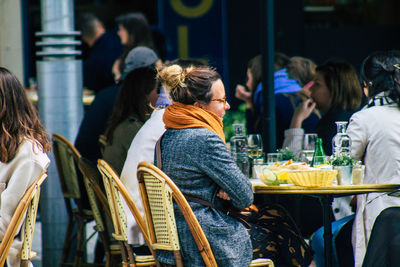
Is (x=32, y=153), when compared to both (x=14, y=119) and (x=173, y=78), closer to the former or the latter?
(x=14, y=119)

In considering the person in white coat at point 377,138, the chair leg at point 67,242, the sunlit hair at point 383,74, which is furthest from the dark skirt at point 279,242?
the chair leg at point 67,242

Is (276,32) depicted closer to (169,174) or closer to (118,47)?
(118,47)

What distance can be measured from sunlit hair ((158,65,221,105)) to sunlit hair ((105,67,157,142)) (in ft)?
3.83

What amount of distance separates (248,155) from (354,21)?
493 centimetres

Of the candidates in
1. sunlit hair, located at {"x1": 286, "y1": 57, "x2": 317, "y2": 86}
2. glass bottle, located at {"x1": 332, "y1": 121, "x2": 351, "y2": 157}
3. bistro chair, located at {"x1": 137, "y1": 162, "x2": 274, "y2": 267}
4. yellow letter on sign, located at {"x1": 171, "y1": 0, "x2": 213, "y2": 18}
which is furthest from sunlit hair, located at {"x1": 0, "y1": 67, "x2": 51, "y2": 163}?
yellow letter on sign, located at {"x1": 171, "y1": 0, "x2": 213, "y2": 18}

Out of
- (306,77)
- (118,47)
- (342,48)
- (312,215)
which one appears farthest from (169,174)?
(342,48)

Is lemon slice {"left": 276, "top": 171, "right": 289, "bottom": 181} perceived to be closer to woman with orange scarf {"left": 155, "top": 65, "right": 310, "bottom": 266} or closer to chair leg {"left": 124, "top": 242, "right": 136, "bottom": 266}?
woman with orange scarf {"left": 155, "top": 65, "right": 310, "bottom": 266}

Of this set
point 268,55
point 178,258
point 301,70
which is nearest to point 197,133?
point 178,258

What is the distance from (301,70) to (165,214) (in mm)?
3246

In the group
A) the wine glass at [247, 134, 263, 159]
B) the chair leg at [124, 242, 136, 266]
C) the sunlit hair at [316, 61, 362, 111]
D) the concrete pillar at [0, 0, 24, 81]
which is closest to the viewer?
the chair leg at [124, 242, 136, 266]

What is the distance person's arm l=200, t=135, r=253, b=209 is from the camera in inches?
130

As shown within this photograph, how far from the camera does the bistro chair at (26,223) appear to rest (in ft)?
10.3

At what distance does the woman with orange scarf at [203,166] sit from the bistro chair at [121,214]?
30cm

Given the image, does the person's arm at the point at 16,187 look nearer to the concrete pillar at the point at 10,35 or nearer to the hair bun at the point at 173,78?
the hair bun at the point at 173,78
